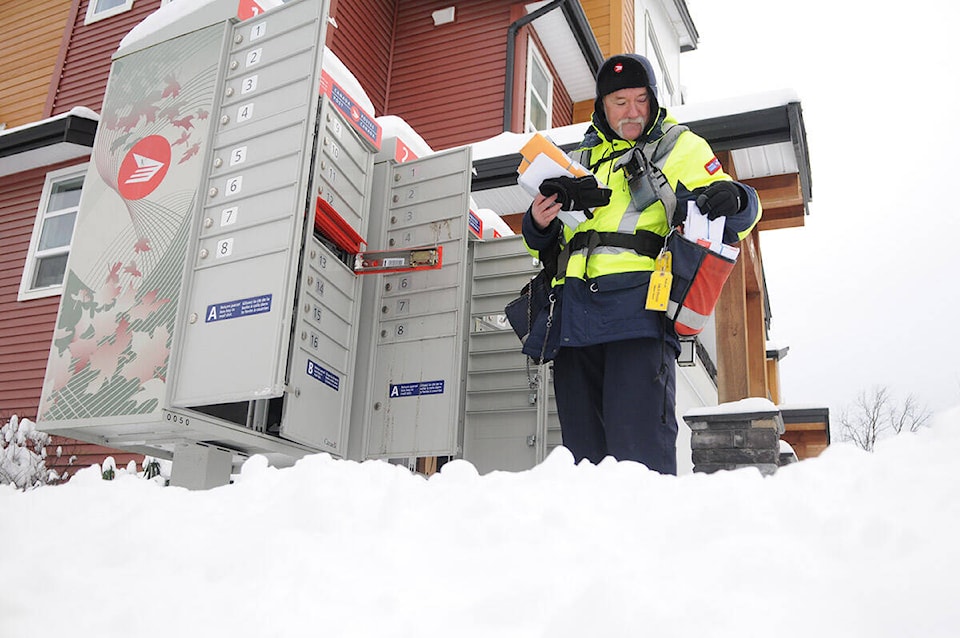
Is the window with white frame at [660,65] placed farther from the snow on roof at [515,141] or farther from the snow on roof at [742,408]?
the snow on roof at [742,408]

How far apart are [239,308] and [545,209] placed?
1443 mm

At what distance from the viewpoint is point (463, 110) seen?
10.1m

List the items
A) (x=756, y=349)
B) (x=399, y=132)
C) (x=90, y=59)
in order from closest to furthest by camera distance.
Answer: (x=399, y=132)
(x=756, y=349)
(x=90, y=59)

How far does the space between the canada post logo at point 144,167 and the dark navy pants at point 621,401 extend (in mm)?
2231

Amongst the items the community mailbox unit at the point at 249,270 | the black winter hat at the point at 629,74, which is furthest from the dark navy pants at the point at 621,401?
the community mailbox unit at the point at 249,270

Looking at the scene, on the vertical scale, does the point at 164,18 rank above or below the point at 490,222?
above

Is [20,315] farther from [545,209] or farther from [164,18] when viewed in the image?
[545,209]

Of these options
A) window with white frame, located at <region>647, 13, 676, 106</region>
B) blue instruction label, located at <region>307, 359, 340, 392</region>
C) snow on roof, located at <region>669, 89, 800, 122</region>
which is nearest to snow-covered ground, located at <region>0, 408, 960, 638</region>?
blue instruction label, located at <region>307, 359, 340, 392</region>

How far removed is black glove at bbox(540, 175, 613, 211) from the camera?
324 cm

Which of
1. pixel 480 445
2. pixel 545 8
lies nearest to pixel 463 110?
pixel 545 8

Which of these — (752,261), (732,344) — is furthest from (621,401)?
(752,261)

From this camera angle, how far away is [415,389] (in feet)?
15.1

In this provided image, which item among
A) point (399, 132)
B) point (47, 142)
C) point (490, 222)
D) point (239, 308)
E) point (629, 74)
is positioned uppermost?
point (47, 142)

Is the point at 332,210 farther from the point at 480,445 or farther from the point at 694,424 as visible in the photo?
the point at 694,424
